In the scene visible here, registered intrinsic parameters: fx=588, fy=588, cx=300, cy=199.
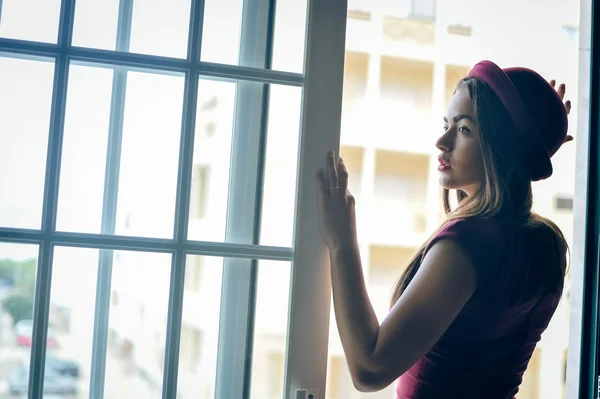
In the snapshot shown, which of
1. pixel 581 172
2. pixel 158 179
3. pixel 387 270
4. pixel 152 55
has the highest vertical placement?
pixel 152 55

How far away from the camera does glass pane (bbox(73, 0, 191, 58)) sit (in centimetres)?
115

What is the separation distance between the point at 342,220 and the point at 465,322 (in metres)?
0.33

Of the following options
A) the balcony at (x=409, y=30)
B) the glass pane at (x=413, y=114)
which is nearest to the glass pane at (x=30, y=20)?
the glass pane at (x=413, y=114)

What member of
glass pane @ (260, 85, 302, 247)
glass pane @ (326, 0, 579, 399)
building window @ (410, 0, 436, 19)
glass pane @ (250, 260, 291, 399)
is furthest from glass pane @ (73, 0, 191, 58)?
building window @ (410, 0, 436, 19)

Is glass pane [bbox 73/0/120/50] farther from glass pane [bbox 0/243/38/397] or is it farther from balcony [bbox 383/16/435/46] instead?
balcony [bbox 383/16/435/46]

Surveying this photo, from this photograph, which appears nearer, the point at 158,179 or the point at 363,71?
the point at 158,179

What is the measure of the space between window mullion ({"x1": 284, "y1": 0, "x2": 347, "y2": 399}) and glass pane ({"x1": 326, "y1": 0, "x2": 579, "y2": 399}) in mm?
4201

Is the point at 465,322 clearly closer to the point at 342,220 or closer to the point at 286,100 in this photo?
the point at 342,220

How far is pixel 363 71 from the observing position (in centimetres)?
629

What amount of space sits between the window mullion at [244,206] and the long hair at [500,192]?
34 centimetres

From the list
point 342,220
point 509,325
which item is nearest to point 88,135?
point 342,220

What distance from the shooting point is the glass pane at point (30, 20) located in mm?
1125

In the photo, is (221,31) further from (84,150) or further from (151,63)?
(84,150)

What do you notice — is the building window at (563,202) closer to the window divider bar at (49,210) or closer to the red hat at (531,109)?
the red hat at (531,109)
